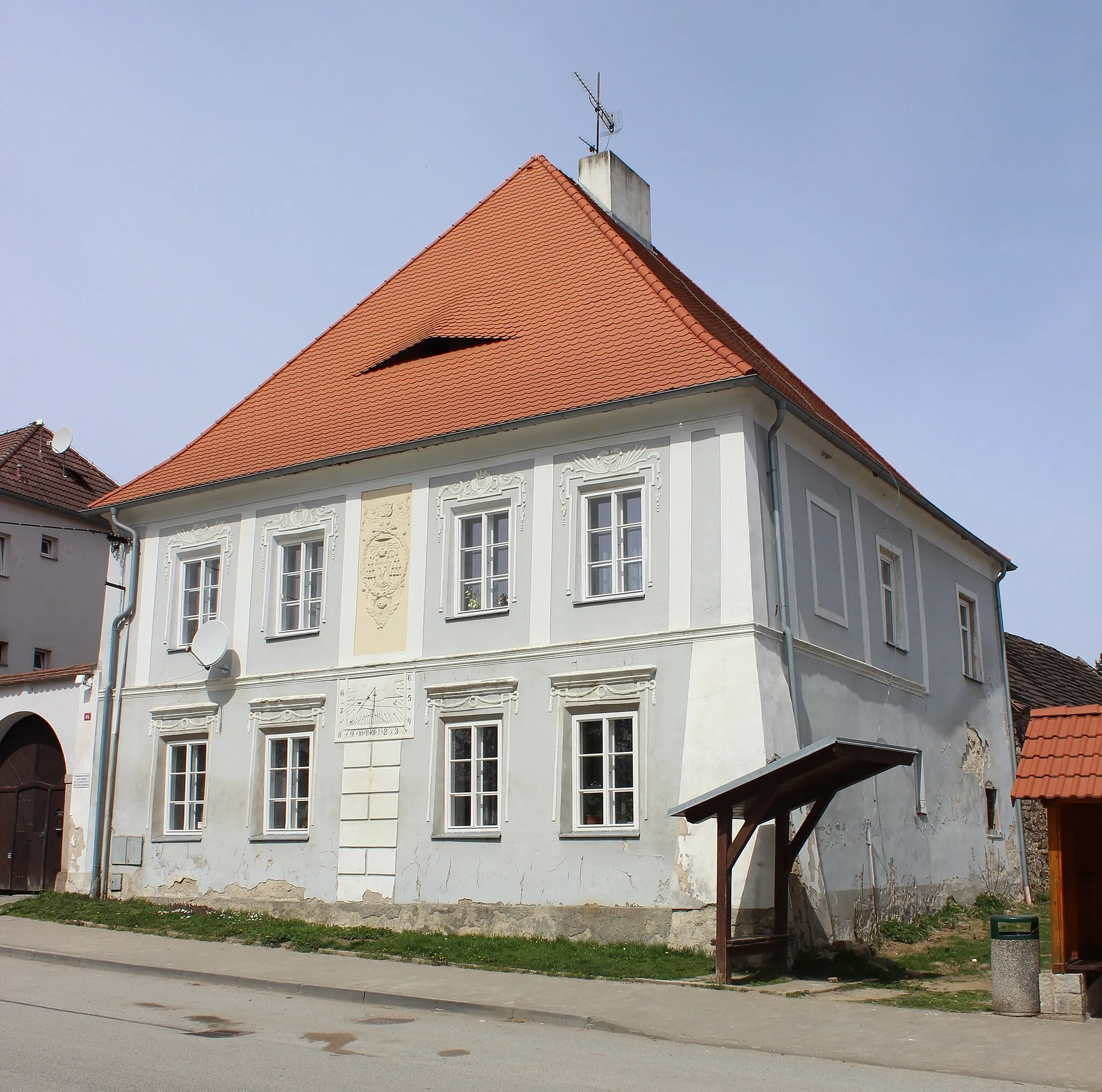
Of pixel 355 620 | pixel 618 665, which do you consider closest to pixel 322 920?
pixel 355 620

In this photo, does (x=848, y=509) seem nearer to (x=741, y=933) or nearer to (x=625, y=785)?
(x=625, y=785)

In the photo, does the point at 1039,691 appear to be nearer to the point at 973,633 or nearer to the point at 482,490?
the point at 973,633

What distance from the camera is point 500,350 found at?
17812 mm

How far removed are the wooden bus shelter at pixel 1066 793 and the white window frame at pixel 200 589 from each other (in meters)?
12.0

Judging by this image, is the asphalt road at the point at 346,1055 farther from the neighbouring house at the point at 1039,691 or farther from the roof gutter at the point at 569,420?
the neighbouring house at the point at 1039,691

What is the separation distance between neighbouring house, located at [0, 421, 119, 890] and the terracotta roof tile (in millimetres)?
3539

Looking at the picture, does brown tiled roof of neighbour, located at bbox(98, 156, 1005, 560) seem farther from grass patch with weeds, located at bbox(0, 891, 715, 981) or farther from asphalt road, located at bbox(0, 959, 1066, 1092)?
asphalt road, located at bbox(0, 959, 1066, 1092)

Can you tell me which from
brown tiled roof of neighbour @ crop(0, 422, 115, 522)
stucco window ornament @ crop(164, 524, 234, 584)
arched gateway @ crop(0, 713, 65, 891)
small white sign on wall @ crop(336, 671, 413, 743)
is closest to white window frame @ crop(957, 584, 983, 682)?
small white sign on wall @ crop(336, 671, 413, 743)

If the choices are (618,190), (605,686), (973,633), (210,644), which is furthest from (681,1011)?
(618,190)

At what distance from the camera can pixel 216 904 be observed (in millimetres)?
17531

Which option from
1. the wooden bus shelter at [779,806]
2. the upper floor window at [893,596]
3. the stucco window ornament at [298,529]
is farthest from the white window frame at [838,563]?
the stucco window ornament at [298,529]

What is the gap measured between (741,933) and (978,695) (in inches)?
406

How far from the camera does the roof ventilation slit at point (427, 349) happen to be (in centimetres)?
1847

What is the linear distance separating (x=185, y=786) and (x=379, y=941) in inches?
212
